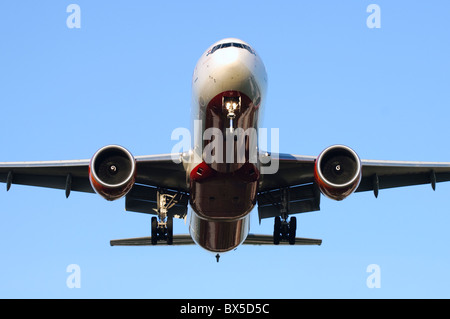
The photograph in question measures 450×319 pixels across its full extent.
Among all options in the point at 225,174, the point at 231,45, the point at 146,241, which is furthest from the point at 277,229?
the point at 231,45

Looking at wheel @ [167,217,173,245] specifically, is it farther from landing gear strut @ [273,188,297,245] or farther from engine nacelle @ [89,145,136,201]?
engine nacelle @ [89,145,136,201]

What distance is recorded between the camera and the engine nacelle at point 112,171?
21969mm

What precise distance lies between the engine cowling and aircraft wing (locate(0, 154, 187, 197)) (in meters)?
4.58

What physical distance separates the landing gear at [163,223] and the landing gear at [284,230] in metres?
3.78

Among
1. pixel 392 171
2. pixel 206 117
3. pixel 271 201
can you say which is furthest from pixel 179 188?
pixel 392 171

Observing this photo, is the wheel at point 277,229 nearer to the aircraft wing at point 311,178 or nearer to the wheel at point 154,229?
the aircraft wing at point 311,178

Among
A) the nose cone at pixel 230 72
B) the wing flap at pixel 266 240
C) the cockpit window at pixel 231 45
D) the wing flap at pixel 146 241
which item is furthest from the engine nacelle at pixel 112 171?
the wing flap at pixel 266 240

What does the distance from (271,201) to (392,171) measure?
434 cm

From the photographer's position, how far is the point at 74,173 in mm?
24734

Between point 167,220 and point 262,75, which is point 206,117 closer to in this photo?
point 262,75

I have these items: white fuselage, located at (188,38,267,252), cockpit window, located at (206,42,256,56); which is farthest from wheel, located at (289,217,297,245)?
cockpit window, located at (206,42,256,56)

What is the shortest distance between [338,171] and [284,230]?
4739mm

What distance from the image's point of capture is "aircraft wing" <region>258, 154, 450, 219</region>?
948 inches

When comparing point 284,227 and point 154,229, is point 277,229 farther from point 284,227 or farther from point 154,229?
point 154,229
